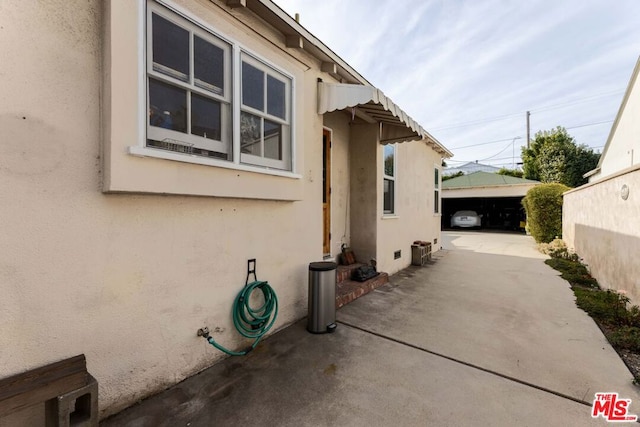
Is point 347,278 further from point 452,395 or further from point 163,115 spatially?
point 163,115

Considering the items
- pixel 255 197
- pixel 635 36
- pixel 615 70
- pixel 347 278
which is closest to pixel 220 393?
pixel 255 197

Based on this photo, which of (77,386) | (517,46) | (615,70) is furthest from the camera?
(615,70)

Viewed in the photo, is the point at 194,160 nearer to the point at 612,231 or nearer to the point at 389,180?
the point at 389,180

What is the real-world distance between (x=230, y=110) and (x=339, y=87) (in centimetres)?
189

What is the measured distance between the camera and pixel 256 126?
10.3 feet

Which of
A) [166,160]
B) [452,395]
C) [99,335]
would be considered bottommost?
[452,395]

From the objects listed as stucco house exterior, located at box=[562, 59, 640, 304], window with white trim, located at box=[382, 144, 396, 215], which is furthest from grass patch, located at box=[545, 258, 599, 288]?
window with white trim, located at box=[382, 144, 396, 215]

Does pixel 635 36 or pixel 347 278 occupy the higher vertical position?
pixel 635 36

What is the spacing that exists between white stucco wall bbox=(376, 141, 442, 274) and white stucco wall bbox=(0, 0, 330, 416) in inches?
159

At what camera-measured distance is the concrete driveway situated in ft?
6.66

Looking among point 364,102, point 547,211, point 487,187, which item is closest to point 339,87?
point 364,102

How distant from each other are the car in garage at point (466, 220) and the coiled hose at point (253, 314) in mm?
19249

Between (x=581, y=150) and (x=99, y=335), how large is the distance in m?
27.5

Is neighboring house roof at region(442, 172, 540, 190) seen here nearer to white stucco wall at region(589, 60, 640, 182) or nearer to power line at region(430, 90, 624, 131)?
white stucco wall at region(589, 60, 640, 182)
